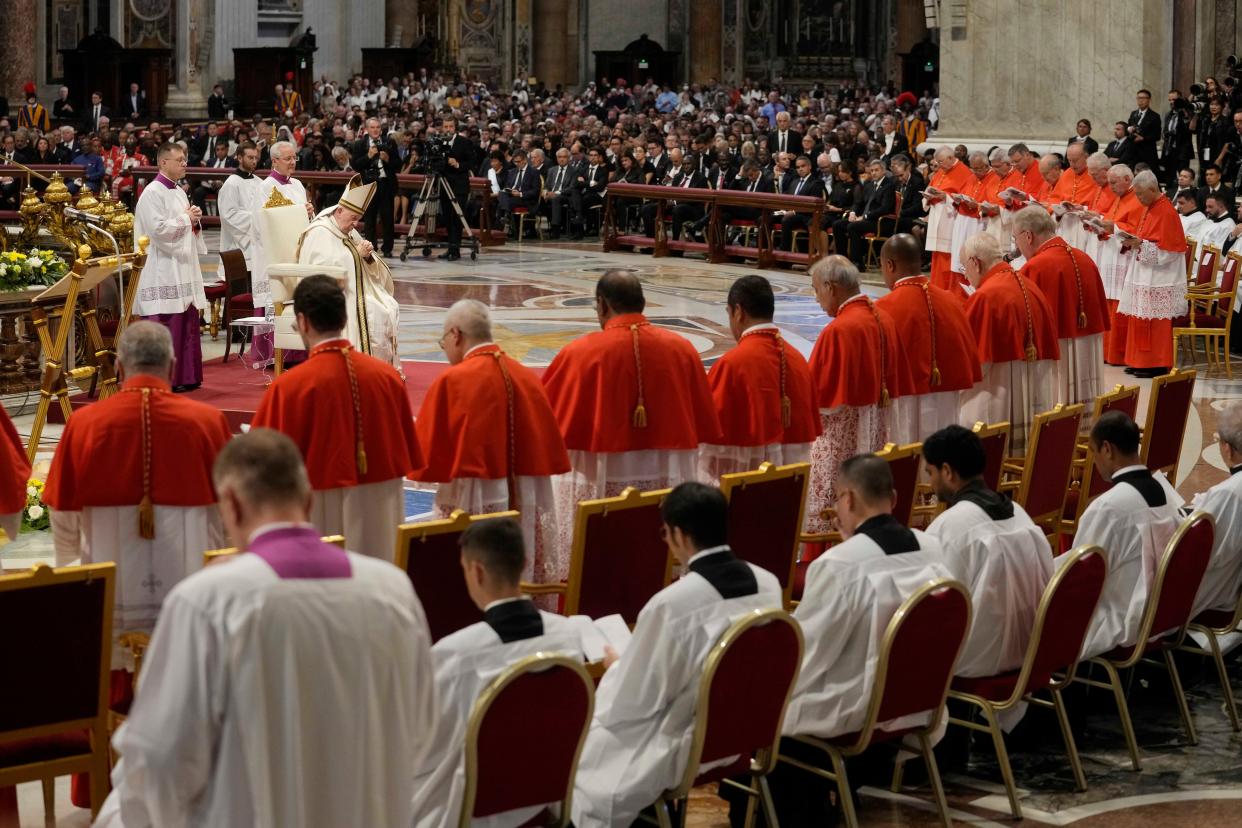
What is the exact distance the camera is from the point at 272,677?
3379 millimetres

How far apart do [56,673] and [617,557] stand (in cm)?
182

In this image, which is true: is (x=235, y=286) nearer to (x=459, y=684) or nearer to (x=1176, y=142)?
(x=459, y=684)

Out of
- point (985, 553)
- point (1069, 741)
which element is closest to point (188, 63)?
point (985, 553)

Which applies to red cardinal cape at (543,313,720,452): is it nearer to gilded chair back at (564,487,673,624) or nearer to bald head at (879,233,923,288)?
gilded chair back at (564,487,673,624)

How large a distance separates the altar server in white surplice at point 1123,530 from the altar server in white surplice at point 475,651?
2.44m

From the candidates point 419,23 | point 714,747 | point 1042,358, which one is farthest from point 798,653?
point 419,23

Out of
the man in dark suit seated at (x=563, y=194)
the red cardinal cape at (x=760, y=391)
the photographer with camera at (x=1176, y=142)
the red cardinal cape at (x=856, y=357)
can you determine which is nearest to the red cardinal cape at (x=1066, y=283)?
the red cardinal cape at (x=856, y=357)

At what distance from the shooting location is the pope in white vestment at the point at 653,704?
4.45 m

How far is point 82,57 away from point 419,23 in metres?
8.20

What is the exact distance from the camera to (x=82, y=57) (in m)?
31.1

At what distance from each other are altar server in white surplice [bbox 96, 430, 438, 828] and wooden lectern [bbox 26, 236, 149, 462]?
17.5 ft

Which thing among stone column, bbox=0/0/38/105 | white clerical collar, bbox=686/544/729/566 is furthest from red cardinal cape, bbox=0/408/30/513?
stone column, bbox=0/0/38/105

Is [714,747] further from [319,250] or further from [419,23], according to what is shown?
[419,23]

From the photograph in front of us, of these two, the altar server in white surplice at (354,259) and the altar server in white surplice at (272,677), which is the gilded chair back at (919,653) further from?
the altar server in white surplice at (354,259)
